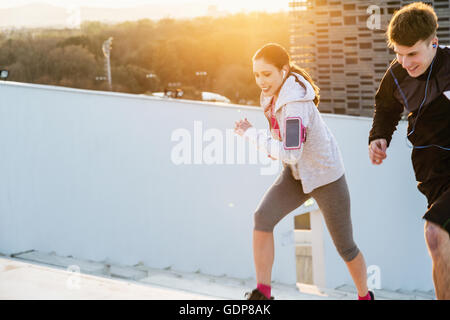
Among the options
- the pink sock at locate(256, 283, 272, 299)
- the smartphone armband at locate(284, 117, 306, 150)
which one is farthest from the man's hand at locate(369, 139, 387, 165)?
the pink sock at locate(256, 283, 272, 299)

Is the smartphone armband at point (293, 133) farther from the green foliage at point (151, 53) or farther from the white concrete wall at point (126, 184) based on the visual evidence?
the green foliage at point (151, 53)

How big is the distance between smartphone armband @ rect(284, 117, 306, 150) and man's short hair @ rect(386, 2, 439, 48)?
0.54 metres

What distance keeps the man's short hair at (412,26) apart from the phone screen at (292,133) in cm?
55

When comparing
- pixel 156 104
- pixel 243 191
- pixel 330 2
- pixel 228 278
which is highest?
pixel 330 2

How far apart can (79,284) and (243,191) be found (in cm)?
890

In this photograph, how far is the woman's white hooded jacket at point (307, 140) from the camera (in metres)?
2.47

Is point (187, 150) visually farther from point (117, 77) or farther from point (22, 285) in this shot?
point (117, 77)

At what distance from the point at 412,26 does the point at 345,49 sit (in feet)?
40.0

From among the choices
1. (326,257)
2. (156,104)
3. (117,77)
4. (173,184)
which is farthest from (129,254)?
(117,77)

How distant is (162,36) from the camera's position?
48.4 m

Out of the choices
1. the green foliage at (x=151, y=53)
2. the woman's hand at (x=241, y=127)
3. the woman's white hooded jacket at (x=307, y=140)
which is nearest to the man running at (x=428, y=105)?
the woman's white hooded jacket at (x=307, y=140)

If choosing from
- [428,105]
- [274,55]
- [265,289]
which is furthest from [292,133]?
[265,289]

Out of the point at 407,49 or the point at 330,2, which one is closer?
the point at 407,49

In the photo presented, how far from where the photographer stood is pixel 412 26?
2236 millimetres
